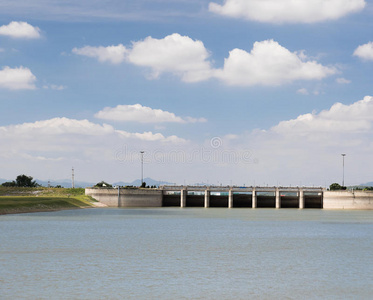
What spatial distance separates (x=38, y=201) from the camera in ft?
502

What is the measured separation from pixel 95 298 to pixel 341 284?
19736 millimetres

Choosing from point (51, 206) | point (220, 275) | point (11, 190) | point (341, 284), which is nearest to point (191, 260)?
point (220, 275)

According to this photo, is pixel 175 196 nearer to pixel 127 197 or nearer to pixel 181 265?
pixel 127 197

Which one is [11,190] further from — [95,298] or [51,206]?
[95,298]

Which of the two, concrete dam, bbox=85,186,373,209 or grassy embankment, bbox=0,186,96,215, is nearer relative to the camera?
grassy embankment, bbox=0,186,96,215

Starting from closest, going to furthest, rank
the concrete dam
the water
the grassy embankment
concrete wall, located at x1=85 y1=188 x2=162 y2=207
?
the water
the grassy embankment
the concrete dam
concrete wall, located at x1=85 y1=188 x2=162 y2=207

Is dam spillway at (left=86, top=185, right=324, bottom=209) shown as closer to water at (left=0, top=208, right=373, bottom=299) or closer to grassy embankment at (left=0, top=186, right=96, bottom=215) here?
grassy embankment at (left=0, top=186, right=96, bottom=215)

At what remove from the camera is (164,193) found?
196750 millimetres

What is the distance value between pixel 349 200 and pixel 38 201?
4199 inches

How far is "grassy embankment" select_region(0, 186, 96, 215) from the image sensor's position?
5340 inches

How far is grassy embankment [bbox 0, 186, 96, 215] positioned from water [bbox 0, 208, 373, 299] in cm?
5463

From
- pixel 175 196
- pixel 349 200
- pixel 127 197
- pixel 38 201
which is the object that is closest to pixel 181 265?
pixel 38 201

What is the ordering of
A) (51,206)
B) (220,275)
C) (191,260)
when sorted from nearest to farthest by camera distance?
(220,275)
(191,260)
(51,206)

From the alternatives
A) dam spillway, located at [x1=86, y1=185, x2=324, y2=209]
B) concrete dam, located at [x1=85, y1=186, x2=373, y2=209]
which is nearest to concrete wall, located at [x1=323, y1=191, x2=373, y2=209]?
concrete dam, located at [x1=85, y1=186, x2=373, y2=209]
